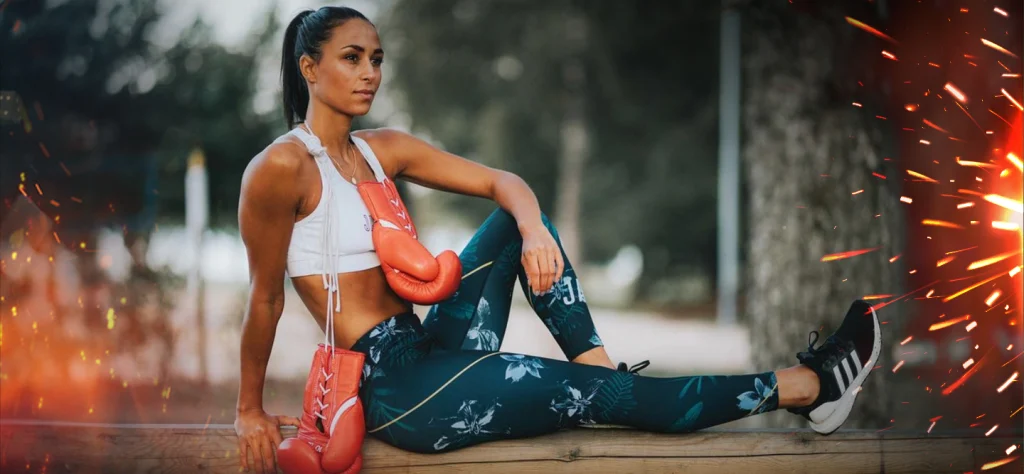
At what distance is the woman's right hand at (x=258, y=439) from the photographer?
8.72 feet

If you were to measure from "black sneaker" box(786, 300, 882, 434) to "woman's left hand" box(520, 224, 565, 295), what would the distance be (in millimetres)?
808

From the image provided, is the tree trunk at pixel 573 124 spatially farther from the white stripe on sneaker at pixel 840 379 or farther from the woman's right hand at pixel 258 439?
the woman's right hand at pixel 258 439

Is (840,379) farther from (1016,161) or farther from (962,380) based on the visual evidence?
(962,380)

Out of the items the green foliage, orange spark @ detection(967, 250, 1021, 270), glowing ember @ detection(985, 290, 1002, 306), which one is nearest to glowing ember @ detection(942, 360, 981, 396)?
orange spark @ detection(967, 250, 1021, 270)

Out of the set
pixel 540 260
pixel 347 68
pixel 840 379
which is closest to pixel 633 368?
pixel 540 260

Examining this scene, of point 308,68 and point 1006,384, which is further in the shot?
point 1006,384

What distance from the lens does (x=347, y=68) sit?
2.79 metres

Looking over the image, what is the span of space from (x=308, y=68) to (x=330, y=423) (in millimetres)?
1064

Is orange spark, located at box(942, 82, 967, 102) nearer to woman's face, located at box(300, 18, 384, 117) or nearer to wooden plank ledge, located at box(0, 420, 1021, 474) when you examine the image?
wooden plank ledge, located at box(0, 420, 1021, 474)

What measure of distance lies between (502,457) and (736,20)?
15.6m

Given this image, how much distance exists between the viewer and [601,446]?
2793 mm

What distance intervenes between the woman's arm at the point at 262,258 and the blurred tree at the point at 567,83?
40.0 ft

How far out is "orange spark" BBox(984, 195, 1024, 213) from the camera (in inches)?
232

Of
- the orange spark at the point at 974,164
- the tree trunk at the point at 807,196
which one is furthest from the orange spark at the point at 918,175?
the tree trunk at the point at 807,196
